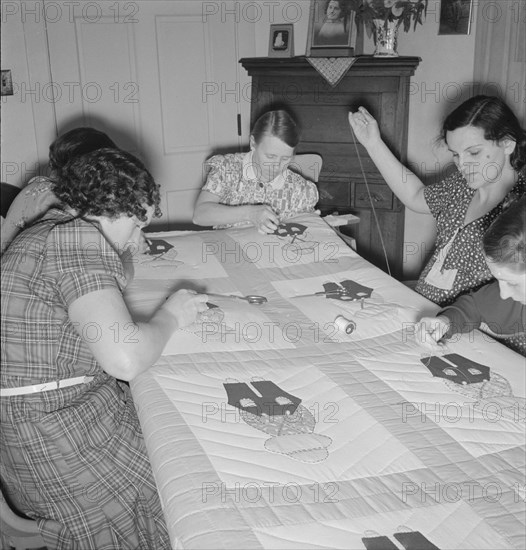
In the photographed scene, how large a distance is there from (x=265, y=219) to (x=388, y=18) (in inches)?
61.8

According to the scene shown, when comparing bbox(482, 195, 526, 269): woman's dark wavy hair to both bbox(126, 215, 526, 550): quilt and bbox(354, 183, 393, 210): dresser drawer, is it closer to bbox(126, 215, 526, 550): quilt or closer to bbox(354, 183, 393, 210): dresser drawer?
Answer: bbox(126, 215, 526, 550): quilt

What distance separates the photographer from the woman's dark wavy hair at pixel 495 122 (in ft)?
6.55

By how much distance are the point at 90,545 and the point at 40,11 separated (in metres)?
2.90

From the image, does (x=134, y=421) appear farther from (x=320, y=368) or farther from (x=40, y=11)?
(x=40, y=11)

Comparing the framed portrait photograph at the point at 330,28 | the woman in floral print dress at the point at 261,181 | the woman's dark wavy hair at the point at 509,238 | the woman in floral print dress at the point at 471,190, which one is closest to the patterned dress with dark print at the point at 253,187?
the woman in floral print dress at the point at 261,181

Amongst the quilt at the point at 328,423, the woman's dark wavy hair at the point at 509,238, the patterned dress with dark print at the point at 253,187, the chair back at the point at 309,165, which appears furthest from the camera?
the chair back at the point at 309,165

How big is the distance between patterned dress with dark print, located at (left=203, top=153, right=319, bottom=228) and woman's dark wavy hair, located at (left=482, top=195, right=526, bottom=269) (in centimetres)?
137

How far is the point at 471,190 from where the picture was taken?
2.21 metres

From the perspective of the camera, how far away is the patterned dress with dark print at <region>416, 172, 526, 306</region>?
2.08 m

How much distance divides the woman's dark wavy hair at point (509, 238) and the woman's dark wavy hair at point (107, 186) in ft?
2.49

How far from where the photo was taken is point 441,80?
3688 millimetres

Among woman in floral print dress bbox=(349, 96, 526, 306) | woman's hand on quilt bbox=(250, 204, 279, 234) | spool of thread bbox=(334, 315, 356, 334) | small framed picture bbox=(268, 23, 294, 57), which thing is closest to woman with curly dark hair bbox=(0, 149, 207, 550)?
spool of thread bbox=(334, 315, 356, 334)

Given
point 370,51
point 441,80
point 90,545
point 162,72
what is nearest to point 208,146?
point 162,72

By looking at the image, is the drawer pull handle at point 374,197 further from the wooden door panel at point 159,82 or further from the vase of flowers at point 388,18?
the wooden door panel at point 159,82
